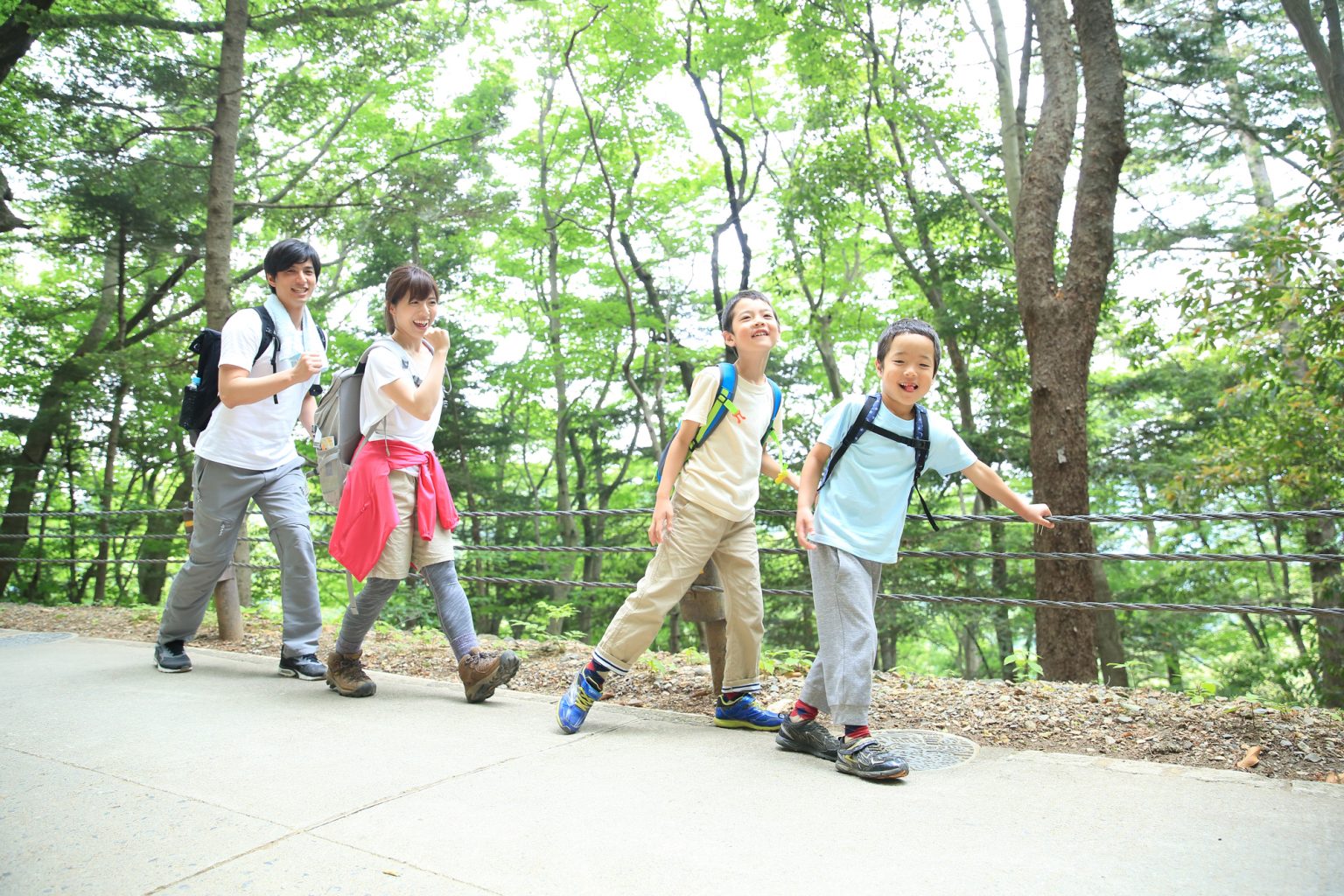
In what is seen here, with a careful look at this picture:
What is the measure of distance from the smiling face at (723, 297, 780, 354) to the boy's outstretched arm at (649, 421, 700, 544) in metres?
0.42

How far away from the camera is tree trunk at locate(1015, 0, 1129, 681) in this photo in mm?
7570

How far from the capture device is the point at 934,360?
3.48 meters

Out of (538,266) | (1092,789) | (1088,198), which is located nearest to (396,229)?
(538,266)

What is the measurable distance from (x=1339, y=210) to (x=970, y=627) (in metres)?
12.3

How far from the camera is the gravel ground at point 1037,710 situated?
3.50 meters

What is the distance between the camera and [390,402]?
4.11 m

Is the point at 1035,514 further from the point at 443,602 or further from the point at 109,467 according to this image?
the point at 109,467

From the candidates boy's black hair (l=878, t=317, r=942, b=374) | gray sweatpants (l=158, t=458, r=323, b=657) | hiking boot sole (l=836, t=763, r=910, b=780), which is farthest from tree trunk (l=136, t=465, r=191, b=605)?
hiking boot sole (l=836, t=763, r=910, b=780)

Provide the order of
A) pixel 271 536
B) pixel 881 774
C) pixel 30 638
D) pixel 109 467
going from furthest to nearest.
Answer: pixel 109 467, pixel 30 638, pixel 271 536, pixel 881 774

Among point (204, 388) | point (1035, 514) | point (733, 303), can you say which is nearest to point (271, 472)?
point (204, 388)

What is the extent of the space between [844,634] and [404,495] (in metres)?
2.13

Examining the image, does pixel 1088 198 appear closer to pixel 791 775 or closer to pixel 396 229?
pixel 791 775

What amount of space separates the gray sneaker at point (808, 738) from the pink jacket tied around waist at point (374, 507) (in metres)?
1.83

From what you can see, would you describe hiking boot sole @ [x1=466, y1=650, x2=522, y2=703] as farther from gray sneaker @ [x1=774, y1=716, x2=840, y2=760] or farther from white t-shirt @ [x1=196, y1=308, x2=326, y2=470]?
white t-shirt @ [x1=196, y1=308, x2=326, y2=470]
